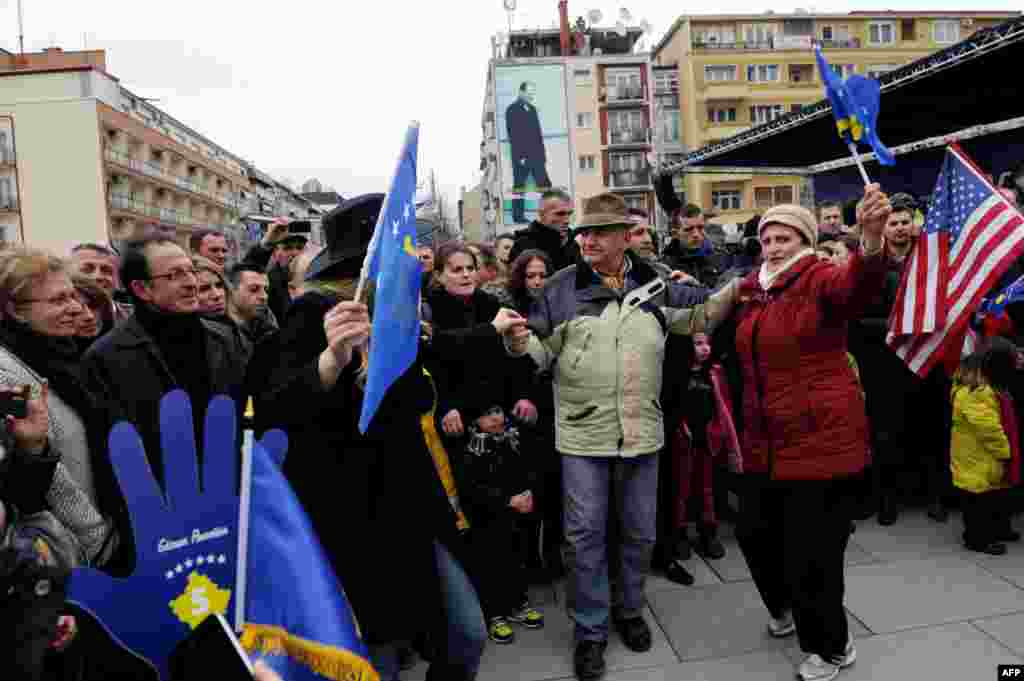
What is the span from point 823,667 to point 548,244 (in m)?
3.06

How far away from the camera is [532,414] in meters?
3.82

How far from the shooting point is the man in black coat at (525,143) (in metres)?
43.3

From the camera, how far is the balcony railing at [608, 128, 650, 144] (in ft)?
154

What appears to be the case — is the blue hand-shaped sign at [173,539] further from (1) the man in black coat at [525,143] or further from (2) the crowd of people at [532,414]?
(1) the man in black coat at [525,143]

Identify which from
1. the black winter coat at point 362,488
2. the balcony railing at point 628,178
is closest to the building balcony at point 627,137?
the balcony railing at point 628,178

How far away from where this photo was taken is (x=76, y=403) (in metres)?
2.26

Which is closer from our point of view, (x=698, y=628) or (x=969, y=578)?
(x=698, y=628)

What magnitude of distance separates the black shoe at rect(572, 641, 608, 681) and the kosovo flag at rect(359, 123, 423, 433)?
1.90 metres

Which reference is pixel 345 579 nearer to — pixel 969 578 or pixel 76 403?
pixel 76 403

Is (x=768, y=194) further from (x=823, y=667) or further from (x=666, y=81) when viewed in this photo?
(x=823, y=667)

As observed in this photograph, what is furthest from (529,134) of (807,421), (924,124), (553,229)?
(807,421)

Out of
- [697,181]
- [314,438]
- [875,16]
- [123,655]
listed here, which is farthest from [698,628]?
[875,16]

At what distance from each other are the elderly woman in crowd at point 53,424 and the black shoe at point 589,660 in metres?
2.04

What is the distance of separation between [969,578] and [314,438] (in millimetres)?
3637
